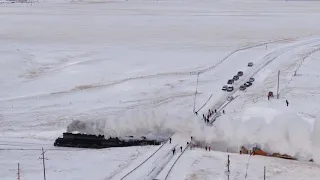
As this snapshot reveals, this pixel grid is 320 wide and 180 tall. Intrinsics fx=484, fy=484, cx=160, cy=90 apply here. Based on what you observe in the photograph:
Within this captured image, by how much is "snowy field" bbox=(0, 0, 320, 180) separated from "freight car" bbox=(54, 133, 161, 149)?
36.1 inches

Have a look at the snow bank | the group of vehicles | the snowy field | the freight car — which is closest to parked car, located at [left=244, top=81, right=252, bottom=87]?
the group of vehicles

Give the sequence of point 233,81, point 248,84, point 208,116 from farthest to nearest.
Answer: point 233,81
point 248,84
point 208,116

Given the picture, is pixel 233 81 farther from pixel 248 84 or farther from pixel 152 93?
pixel 152 93

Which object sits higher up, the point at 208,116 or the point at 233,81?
the point at 233,81

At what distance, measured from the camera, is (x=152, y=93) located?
173 feet


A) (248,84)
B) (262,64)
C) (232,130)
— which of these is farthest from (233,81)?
(232,130)

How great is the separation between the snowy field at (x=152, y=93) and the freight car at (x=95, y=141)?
3.01ft

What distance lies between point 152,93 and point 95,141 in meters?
15.7

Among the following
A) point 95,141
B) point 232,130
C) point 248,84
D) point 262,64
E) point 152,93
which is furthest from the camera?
point 262,64

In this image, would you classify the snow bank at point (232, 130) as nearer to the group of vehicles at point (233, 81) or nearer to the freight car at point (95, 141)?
the freight car at point (95, 141)

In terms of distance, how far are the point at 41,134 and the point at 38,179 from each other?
10.1m

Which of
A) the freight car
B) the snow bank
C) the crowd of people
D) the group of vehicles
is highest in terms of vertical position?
the group of vehicles

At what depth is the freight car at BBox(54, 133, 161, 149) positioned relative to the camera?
123ft

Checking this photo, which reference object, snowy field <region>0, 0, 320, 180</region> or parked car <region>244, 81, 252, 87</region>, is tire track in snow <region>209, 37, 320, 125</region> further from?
parked car <region>244, 81, 252, 87</region>
